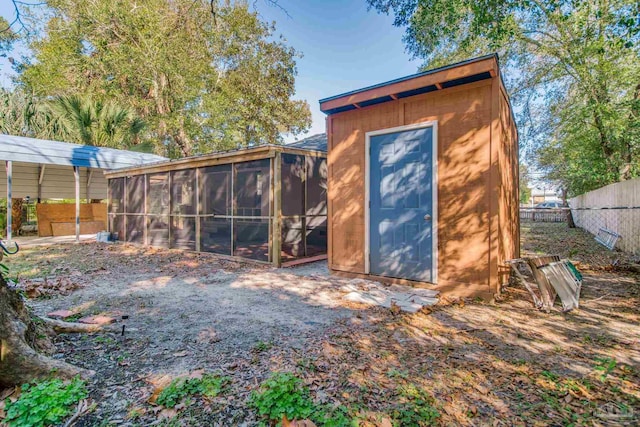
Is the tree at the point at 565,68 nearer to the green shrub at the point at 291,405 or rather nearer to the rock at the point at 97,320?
the green shrub at the point at 291,405

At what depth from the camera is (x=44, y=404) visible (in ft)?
5.74

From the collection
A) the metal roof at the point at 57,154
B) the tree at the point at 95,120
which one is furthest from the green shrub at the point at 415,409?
the tree at the point at 95,120

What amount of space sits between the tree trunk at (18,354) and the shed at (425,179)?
3834 mm

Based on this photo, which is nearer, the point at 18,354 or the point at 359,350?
the point at 18,354

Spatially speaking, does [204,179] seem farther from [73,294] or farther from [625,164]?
[625,164]

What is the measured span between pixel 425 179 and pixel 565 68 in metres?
8.21

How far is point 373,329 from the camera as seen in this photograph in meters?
3.16

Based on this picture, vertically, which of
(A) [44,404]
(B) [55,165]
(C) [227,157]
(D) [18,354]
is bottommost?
(A) [44,404]

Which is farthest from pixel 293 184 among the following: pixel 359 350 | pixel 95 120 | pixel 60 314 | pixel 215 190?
pixel 95 120

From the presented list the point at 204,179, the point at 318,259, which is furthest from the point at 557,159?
the point at 204,179

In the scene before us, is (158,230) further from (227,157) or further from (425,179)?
(425,179)

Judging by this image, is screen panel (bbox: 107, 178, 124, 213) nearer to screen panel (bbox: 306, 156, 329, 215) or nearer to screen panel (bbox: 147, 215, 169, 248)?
screen panel (bbox: 147, 215, 169, 248)

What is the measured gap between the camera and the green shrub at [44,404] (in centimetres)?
168

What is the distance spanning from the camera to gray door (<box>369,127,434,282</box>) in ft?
14.7
